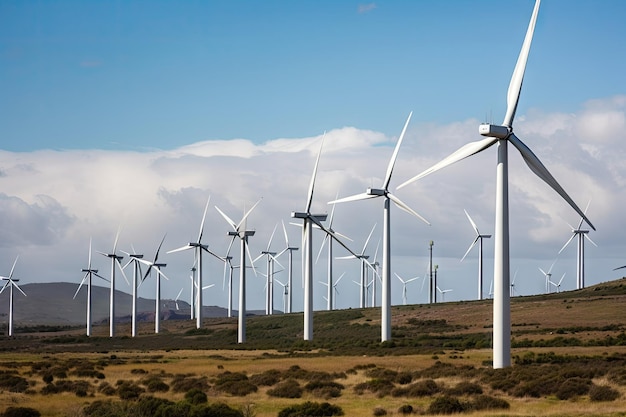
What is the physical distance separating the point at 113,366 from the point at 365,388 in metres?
31.3

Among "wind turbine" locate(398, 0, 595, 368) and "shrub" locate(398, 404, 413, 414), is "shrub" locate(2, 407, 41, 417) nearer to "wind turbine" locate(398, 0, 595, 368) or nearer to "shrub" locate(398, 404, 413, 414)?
"shrub" locate(398, 404, 413, 414)

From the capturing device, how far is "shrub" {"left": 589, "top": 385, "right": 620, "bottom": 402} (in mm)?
49406

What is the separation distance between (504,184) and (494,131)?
3736mm

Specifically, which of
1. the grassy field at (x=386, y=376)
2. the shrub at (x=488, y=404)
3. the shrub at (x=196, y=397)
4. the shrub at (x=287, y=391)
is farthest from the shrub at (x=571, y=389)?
the shrub at (x=196, y=397)

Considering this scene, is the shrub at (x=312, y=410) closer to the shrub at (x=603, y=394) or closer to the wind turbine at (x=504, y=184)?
the shrub at (x=603, y=394)

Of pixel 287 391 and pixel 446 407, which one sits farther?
pixel 287 391

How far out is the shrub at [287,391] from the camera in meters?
55.9

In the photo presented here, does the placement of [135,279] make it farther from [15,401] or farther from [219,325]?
[15,401]

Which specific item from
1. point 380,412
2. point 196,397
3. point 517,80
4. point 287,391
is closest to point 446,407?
point 380,412

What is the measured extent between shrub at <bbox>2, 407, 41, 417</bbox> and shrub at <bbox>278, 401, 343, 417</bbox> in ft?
37.8

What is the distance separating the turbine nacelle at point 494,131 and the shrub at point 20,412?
35.0m

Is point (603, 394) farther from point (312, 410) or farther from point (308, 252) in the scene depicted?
point (308, 252)

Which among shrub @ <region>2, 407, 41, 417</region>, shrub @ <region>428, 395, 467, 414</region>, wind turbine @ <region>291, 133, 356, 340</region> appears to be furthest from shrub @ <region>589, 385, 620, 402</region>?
wind turbine @ <region>291, 133, 356, 340</region>

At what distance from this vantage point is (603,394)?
49.8 m
